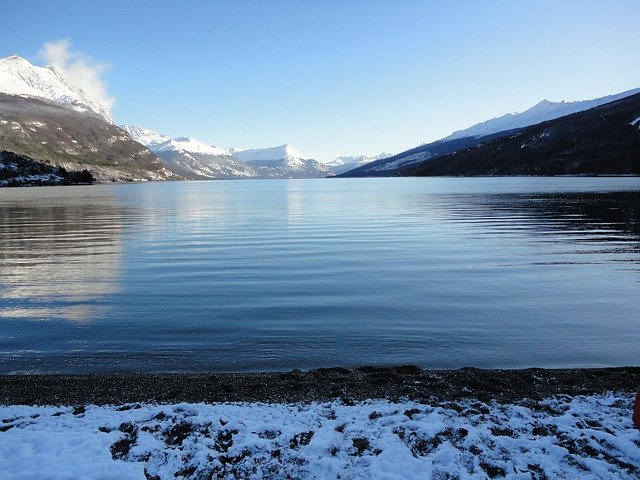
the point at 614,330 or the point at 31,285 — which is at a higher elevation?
the point at 31,285

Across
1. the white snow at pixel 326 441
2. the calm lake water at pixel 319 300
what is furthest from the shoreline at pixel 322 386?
the calm lake water at pixel 319 300

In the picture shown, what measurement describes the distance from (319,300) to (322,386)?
31.5 feet

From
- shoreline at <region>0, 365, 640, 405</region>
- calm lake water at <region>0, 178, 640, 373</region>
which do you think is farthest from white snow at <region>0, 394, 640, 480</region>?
calm lake water at <region>0, 178, 640, 373</region>

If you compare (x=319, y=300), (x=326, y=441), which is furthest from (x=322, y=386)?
(x=319, y=300)

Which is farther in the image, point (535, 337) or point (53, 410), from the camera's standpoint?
point (535, 337)

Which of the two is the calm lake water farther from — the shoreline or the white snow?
the white snow

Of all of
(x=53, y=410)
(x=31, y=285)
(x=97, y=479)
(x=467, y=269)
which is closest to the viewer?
(x=97, y=479)

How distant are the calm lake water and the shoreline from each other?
1.14 meters

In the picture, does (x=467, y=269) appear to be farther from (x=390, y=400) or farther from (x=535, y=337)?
(x=390, y=400)

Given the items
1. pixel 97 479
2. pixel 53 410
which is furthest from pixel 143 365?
pixel 97 479

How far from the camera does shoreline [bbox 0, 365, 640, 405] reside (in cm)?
1153

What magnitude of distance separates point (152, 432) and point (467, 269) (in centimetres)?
2289

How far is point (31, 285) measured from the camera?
2522cm

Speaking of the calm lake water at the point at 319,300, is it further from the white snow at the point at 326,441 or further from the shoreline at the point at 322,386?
the white snow at the point at 326,441
